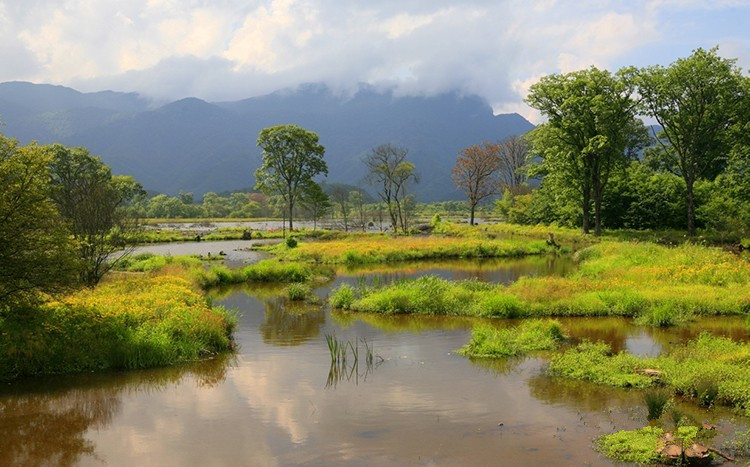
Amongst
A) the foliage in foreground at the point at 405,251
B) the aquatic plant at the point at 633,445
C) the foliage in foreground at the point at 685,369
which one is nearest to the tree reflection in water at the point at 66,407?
the aquatic plant at the point at 633,445

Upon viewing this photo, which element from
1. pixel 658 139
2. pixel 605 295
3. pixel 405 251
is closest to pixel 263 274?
pixel 405 251

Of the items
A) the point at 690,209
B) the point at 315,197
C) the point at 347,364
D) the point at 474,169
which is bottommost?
the point at 347,364

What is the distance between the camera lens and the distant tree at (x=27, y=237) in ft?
46.2

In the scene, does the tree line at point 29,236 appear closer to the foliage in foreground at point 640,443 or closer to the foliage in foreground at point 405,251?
the foliage in foreground at point 640,443

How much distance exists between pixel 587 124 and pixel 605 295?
1414 inches

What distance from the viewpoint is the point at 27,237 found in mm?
14438

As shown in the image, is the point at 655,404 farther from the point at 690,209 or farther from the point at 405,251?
Result: the point at 690,209

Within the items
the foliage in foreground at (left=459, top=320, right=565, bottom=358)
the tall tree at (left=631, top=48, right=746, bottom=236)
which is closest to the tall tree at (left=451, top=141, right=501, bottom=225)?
the tall tree at (left=631, top=48, right=746, bottom=236)

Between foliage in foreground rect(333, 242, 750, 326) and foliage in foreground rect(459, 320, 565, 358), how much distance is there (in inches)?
139

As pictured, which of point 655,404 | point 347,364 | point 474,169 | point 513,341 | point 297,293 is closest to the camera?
point 655,404

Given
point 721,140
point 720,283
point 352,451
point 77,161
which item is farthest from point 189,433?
point 77,161

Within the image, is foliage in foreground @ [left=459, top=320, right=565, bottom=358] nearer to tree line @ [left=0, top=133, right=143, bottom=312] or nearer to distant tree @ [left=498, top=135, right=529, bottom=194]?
tree line @ [left=0, top=133, right=143, bottom=312]

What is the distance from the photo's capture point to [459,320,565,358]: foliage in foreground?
1630cm

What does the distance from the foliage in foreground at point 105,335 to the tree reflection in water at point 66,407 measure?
464mm
